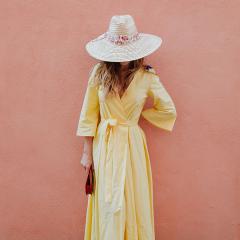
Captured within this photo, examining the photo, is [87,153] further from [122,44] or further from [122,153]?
[122,44]

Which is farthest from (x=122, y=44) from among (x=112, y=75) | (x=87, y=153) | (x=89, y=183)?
(x=89, y=183)

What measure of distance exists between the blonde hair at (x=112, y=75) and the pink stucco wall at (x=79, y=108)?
243 mm

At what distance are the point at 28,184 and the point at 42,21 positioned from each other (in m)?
1.08

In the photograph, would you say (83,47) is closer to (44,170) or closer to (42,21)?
(42,21)

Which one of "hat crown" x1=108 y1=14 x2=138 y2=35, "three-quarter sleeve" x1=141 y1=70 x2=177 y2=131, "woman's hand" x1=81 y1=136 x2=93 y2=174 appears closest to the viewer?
"hat crown" x1=108 y1=14 x2=138 y2=35

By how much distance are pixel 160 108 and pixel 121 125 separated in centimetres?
25

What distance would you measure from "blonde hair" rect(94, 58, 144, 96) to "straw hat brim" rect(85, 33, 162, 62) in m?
0.10

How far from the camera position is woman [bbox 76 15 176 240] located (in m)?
2.37

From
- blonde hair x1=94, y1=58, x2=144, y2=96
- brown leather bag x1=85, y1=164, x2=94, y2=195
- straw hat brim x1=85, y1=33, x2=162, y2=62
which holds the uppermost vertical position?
straw hat brim x1=85, y1=33, x2=162, y2=62

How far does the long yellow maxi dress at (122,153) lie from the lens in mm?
2404

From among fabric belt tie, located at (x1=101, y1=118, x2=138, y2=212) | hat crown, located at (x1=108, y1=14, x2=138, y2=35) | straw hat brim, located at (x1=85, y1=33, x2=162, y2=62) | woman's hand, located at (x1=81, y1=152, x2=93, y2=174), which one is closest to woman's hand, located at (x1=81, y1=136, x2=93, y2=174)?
woman's hand, located at (x1=81, y1=152, x2=93, y2=174)

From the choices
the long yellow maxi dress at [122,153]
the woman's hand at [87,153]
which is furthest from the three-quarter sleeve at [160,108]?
the woman's hand at [87,153]

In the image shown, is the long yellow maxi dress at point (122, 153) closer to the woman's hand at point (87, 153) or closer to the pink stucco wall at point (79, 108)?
the woman's hand at point (87, 153)

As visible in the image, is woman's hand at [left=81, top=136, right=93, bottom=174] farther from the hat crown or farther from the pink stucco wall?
the hat crown
